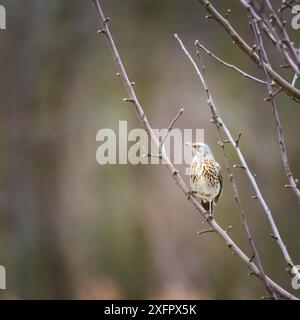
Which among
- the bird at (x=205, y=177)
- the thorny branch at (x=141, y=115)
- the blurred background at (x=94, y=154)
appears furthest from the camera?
the blurred background at (x=94, y=154)

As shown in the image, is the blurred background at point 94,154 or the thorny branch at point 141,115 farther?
the blurred background at point 94,154

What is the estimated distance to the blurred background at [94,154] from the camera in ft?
23.0

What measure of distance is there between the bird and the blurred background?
152 inches

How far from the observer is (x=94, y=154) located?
23.8 feet

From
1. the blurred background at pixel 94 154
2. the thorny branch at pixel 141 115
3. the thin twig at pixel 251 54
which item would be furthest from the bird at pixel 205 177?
the blurred background at pixel 94 154

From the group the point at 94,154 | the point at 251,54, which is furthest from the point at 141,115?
the point at 94,154

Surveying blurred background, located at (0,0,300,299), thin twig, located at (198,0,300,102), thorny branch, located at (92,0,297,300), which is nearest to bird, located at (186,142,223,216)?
thorny branch, located at (92,0,297,300)

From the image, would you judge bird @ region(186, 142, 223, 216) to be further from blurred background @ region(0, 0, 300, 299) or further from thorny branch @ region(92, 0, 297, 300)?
blurred background @ region(0, 0, 300, 299)

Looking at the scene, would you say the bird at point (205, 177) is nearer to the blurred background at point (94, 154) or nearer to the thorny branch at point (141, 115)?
the thorny branch at point (141, 115)

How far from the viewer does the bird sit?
2920 millimetres

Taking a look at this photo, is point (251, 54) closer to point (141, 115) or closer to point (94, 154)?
point (141, 115)

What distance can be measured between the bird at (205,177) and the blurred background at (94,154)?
3.86 m

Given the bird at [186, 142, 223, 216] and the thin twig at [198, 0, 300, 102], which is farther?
the bird at [186, 142, 223, 216]
